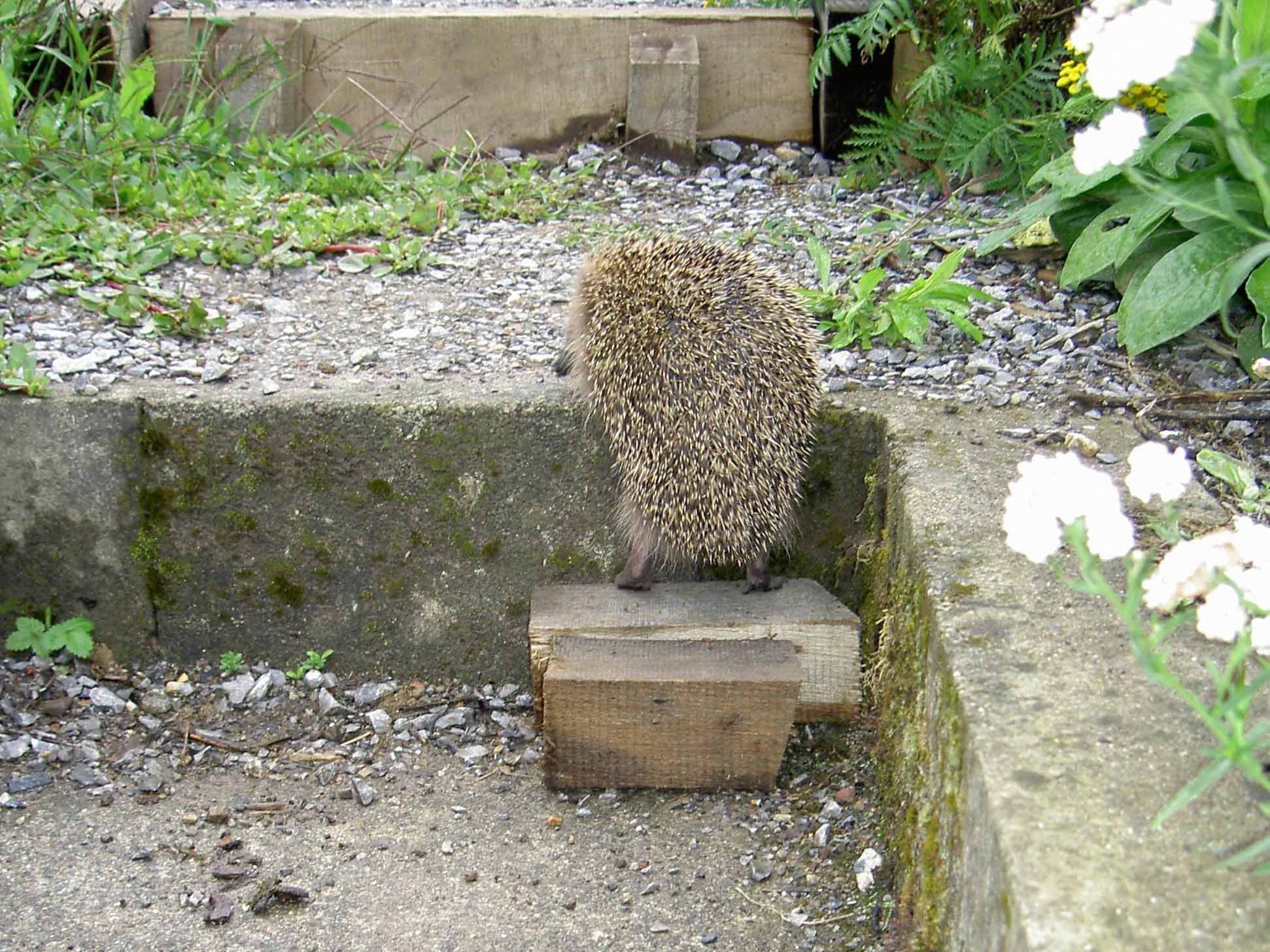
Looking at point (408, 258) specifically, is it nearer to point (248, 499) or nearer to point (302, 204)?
point (302, 204)

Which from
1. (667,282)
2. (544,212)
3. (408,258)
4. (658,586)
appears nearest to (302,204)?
(408,258)

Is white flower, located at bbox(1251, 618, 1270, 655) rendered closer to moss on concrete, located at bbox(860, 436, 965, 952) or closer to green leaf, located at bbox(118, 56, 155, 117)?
moss on concrete, located at bbox(860, 436, 965, 952)

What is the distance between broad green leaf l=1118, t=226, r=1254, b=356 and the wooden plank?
2.76 meters

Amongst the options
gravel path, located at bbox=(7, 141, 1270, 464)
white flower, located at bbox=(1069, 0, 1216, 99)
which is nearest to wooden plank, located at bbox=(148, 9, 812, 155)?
gravel path, located at bbox=(7, 141, 1270, 464)

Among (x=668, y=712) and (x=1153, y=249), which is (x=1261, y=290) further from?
(x=668, y=712)

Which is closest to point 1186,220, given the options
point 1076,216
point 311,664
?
point 1076,216

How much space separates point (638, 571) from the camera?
3918 millimetres

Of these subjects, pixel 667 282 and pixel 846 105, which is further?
pixel 846 105

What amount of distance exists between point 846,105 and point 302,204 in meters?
2.63

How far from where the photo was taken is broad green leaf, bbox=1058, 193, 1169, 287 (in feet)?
12.3

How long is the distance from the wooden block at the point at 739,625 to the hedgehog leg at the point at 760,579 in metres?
0.02

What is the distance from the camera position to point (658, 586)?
3.97m

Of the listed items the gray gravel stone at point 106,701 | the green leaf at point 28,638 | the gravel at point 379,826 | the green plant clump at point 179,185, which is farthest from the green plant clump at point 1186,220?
the green leaf at point 28,638

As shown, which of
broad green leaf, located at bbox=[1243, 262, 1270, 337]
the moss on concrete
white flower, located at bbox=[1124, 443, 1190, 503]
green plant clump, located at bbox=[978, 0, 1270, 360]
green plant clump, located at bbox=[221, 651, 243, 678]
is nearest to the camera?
white flower, located at bbox=[1124, 443, 1190, 503]
